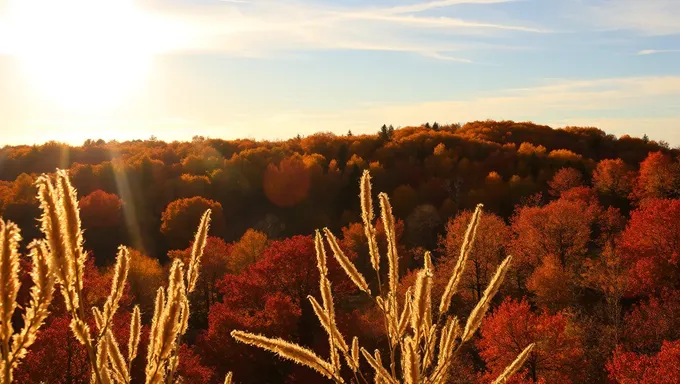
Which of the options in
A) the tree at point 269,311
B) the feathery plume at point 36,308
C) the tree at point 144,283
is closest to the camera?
the feathery plume at point 36,308

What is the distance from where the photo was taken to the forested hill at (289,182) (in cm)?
8456

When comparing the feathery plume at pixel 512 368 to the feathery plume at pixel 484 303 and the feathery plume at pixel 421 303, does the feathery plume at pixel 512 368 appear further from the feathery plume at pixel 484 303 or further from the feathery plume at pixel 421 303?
the feathery plume at pixel 421 303


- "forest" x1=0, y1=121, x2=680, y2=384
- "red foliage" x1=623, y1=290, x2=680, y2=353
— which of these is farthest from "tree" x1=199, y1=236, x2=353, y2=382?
"red foliage" x1=623, y1=290, x2=680, y2=353

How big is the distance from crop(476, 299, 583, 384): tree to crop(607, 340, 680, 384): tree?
130 inches

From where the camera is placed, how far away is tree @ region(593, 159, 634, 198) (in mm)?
87375

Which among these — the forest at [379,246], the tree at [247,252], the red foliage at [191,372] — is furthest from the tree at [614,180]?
the red foliage at [191,372]

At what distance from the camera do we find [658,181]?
263ft

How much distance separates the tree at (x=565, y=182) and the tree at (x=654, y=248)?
3465 cm

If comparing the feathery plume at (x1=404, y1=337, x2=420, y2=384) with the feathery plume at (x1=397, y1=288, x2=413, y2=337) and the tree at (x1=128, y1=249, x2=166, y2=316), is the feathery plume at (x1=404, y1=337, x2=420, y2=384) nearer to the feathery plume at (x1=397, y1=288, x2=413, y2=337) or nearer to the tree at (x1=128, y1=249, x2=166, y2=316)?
the feathery plume at (x1=397, y1=288, x2=413, y2=337)

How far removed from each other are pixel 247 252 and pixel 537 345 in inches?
1476

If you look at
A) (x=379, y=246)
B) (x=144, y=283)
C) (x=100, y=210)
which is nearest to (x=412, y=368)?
(x=144, y=283)

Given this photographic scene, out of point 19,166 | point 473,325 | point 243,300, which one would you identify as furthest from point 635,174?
point 19,166

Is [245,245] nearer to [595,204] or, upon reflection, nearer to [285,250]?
[285,250]

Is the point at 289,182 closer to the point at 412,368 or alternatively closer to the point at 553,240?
the point at 553,240
